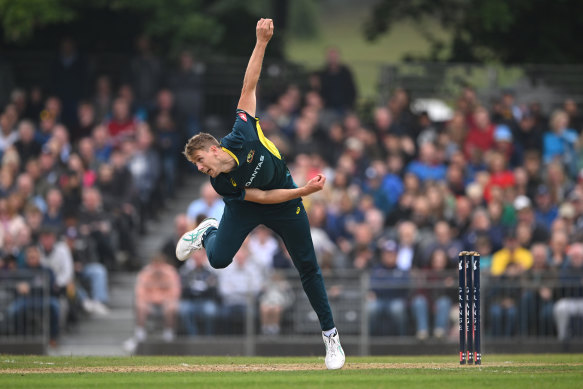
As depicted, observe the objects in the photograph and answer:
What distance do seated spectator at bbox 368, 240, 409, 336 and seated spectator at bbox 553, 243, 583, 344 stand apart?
237cm

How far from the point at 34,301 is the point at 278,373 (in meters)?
7.83

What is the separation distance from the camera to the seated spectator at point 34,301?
59.4 feet

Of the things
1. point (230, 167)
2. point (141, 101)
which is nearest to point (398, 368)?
point (230, 167)

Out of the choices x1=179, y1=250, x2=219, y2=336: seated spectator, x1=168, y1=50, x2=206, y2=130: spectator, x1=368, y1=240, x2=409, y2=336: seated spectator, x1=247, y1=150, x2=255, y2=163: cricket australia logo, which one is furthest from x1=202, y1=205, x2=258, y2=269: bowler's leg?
x1=168, y1=50, x2=206, y2=130: spectator

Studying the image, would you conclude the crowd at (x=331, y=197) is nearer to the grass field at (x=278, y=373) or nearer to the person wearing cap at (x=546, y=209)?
the person wearing cap at (x=546, y=209)

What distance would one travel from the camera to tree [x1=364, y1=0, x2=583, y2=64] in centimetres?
2536

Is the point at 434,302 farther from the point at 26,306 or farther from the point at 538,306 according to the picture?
the point at 26,306

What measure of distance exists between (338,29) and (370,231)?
55.8 m

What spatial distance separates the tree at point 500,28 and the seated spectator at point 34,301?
11.3 m

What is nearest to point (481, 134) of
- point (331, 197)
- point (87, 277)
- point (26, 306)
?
point (331, 197)

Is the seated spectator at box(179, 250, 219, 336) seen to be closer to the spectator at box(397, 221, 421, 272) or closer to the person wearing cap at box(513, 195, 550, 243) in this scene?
the spectator at box(397, 221, 421, 272)

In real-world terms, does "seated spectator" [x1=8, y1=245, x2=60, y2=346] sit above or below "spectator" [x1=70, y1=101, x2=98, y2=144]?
below

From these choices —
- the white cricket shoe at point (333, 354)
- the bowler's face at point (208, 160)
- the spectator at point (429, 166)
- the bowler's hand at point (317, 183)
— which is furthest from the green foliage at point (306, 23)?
→ the bowler's hand at point (317, 183)

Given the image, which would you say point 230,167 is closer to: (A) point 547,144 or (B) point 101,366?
(B) point 101,366
